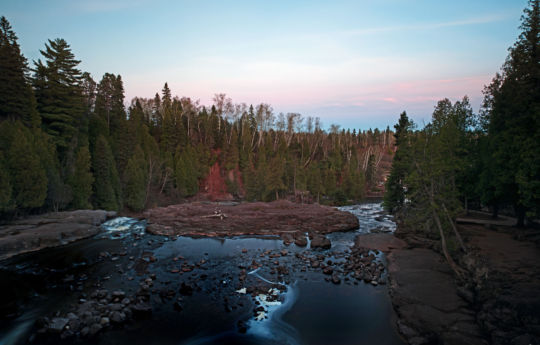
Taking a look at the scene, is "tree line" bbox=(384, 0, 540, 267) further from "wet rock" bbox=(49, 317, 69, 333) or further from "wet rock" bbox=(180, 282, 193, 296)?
"wet rock" bbox=(49, 317, 69, 333)

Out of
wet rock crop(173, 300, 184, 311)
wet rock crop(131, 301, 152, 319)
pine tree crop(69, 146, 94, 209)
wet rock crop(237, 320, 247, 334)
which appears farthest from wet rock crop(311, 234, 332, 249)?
pine tree crop(69, 146, 94, 209)

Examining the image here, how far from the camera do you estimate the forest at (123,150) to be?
29234mm

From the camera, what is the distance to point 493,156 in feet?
71.3

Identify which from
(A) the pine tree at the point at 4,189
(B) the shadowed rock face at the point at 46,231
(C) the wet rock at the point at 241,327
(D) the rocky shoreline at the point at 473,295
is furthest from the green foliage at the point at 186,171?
(C) the wet rock at the point at 241,327

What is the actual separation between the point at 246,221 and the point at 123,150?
25.7 metres

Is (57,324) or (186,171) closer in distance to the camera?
(57,324)

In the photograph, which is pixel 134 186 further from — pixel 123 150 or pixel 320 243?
pixel 320 243

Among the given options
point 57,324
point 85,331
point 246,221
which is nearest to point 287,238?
point 246,221

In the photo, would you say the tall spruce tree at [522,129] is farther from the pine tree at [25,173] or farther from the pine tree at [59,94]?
the pine tree at [59,94]

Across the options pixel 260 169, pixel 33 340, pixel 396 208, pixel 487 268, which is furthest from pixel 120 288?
pixel 260 169

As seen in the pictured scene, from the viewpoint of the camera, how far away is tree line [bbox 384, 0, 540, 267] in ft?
57.8

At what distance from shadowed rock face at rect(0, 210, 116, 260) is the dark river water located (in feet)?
3.94

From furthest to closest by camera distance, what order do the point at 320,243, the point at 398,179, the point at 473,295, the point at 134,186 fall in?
the point at 134,186 < the point at 398,179 < the point at 320,243 < the point at 473,295

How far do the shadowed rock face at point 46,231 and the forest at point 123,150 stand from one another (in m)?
2.00
